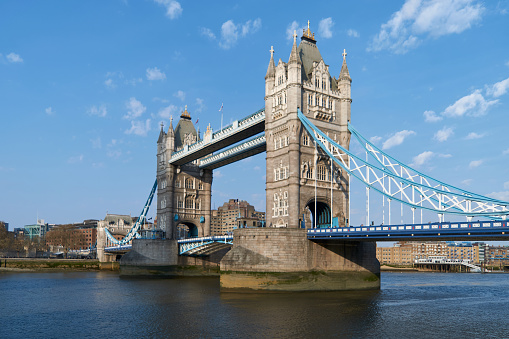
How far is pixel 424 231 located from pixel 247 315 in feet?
56.5

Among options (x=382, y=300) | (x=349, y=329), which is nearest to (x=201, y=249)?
(x=382, y=300)

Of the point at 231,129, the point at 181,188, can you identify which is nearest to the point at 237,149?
the point at 231,129

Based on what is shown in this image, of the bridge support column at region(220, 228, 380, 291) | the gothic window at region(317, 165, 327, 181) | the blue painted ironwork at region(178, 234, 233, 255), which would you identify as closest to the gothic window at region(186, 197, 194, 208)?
the blue painted ironwork at region(178, 234, 233, 255)

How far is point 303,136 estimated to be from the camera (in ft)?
188

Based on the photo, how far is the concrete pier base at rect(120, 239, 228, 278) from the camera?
82.9 m

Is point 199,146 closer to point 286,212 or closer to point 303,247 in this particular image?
point 286,212

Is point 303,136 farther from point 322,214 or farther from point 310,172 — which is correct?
point 322,214

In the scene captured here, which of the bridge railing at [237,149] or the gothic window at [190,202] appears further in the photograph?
the gothic window at [190,202]

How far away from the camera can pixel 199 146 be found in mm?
79062

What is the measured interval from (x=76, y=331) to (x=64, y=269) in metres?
83.5

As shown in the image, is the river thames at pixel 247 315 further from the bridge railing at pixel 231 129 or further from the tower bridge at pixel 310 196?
the bridge railing at pixel 231 129

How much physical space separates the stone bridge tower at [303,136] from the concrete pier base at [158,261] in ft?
98.4

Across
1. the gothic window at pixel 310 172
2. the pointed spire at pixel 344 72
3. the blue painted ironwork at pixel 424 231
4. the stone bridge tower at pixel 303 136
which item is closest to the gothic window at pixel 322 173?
the stone bridge tower at pixel 303 136

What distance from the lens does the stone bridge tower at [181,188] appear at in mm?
89812
